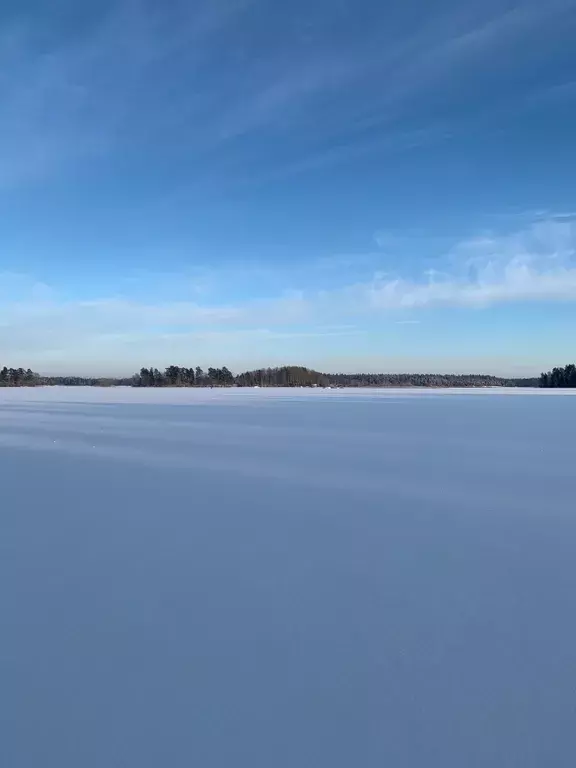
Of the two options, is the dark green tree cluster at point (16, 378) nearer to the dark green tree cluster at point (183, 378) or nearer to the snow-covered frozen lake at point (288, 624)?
the dark green tree cluster at point (183, 378)

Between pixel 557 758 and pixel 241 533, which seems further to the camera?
pixel 241 533

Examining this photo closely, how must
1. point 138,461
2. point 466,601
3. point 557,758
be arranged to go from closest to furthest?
point 557,758 → point 466,601 → point 138,461

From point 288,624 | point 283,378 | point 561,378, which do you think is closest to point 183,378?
point 283,378

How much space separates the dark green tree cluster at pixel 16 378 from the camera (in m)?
80.9

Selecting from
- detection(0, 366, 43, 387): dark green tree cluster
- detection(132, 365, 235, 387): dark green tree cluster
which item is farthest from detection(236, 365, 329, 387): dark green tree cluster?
detection(0, 366, 43, 387): dark green tree cluster

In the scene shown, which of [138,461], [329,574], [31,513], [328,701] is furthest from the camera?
[138,461]

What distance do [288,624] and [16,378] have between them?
298 ft

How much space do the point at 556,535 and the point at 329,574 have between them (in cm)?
179

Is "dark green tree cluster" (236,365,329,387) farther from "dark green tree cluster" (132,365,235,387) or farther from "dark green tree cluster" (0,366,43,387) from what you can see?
"dark green tree cluster" (0,366,43,387)

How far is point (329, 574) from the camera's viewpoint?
3.18 m

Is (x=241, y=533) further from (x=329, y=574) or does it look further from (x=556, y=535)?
(x=556, y=535)

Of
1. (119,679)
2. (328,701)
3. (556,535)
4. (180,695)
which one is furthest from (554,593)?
(119,679)

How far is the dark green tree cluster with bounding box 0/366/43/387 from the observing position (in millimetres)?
80919

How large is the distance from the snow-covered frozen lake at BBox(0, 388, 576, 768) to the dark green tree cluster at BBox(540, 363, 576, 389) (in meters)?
64.5
